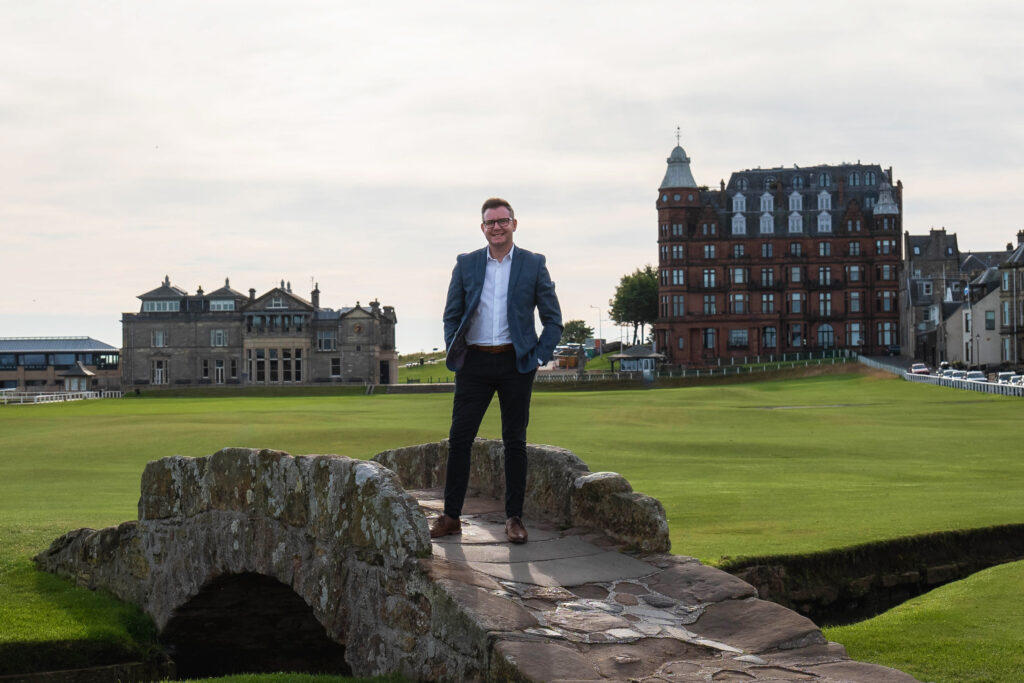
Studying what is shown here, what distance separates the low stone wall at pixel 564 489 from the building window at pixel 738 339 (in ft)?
382

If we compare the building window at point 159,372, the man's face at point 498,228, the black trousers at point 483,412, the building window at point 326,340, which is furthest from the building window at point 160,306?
the man's face at point 498,228

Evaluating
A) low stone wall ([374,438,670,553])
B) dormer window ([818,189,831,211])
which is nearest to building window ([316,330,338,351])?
dormer window ([818,189,831,211])

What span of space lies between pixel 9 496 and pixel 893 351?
376ft

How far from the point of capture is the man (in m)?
10.7

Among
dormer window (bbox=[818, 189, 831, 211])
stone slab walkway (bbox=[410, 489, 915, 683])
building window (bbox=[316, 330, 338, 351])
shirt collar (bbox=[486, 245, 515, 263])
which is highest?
dormer window (bbox=[818, 189, 831, 211])

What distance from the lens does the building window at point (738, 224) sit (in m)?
128

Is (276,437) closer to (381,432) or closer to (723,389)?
(381,432)

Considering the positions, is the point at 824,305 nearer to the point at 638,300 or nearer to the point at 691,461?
the point at 638,300

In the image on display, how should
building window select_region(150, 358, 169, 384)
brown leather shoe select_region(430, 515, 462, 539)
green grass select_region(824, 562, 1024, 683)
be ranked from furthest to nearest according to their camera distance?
building window select_region(150, 358, 169, 384) < brown leather shoe select_region(430, 515, 462, 539) < green grass select_region(824, 562, 1024, 683)

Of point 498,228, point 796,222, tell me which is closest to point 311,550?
point 498,228

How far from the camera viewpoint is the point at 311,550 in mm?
10875

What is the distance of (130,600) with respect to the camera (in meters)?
14.7


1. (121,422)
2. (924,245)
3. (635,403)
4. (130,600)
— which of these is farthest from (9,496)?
(924,245)

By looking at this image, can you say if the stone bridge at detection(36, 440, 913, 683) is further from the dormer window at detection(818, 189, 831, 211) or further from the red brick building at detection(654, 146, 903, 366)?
the dormer window at detection(818, 189, 831, 211)
